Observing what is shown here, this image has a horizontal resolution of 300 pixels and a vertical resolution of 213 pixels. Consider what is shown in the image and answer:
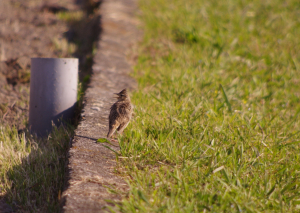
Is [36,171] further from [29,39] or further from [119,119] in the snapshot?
[29,39]

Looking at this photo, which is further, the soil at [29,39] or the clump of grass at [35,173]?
the soil at [29,39]

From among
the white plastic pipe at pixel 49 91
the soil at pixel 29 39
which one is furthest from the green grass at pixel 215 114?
the soil at pixel 29 39

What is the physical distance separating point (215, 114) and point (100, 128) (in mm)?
1453

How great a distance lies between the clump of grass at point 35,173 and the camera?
265 centimetres

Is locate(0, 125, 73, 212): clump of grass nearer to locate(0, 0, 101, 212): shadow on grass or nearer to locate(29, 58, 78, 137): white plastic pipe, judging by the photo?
locate(0, 0, 101, 212): shadow on grass

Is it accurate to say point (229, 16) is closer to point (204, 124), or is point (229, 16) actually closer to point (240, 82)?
point (240, 82)

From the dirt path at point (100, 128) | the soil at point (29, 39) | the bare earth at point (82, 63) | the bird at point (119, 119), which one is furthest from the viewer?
the soil at point (29, 39)

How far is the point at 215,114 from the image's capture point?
373cm

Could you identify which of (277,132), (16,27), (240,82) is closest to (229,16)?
(240,82)

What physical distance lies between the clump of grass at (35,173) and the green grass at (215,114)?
0.69m

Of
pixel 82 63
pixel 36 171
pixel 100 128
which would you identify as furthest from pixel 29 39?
pixel 36 171

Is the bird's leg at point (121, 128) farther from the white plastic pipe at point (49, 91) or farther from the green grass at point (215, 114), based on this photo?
the white plastic pipe at point (49, 91)

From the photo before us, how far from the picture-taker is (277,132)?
3580 mm

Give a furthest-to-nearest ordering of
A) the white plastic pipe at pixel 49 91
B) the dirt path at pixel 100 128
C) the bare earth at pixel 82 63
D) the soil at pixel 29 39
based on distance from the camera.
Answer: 1. the soil at pixel 29 39
2. the white plastic pipe at pixel 49 91
3. the bare earth at pixel 82 63
4. the dirt path at pixel 100 128
